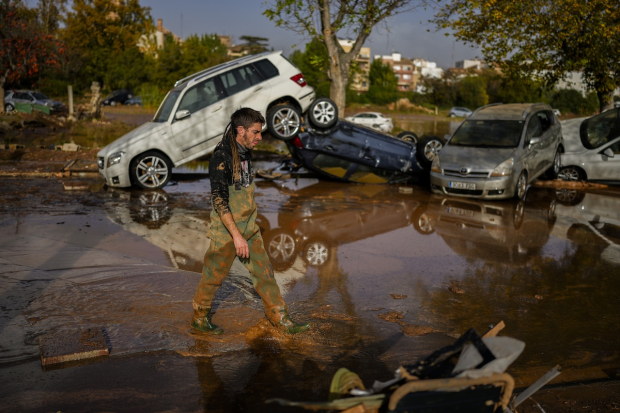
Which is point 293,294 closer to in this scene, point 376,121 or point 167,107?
point 167,107

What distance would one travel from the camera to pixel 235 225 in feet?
14.5

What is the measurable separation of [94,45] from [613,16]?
5237cm

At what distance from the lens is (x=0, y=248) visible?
7.16 m

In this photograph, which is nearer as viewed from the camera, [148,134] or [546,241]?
[546,241]

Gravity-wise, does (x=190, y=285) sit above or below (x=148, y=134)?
below

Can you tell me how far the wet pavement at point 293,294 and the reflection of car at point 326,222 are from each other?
0.05 m

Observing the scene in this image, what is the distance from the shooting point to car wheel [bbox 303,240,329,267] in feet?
23.8

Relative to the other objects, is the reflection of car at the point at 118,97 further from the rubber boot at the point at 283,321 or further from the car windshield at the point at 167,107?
the rubber boot at the point at 283,321

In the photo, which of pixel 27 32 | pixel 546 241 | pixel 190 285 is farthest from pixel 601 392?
pixel 27 32

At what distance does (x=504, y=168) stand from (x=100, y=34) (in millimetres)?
54665

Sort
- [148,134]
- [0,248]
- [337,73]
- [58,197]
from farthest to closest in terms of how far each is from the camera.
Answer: [337,73] < [148,134] < [58,197] < [0,248]

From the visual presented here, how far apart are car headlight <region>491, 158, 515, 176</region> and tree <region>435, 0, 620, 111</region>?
6.70 m

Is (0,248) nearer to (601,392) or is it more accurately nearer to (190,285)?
(190,285)

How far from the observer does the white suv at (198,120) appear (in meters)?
11.8
